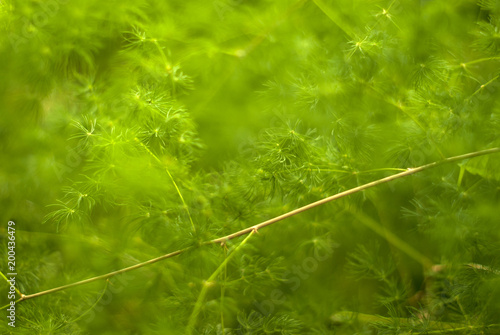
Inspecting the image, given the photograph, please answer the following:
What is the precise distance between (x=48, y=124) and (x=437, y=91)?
3.58 feet

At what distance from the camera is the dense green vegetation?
3.59ft

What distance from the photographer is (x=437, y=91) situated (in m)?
1.19

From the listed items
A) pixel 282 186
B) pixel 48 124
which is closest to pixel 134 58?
pixel 48 124

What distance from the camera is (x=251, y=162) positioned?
3.84ft

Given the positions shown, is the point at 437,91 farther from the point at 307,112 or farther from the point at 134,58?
the point at 134,58

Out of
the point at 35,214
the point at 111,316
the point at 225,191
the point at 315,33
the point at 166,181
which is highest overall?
the point at 315,33

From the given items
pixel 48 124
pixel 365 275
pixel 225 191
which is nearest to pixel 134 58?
pixel 48 124

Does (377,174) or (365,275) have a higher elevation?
(377,174)

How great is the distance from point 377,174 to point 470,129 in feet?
0.82

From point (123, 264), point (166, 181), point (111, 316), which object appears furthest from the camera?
point (111, 316)

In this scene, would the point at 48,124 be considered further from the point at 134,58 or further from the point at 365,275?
the point at 365,275

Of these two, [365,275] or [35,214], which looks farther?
[35,214]

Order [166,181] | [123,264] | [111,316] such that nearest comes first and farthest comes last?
[166,181] → [123,264] → [111,316]

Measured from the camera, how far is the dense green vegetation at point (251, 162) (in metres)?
1.09
